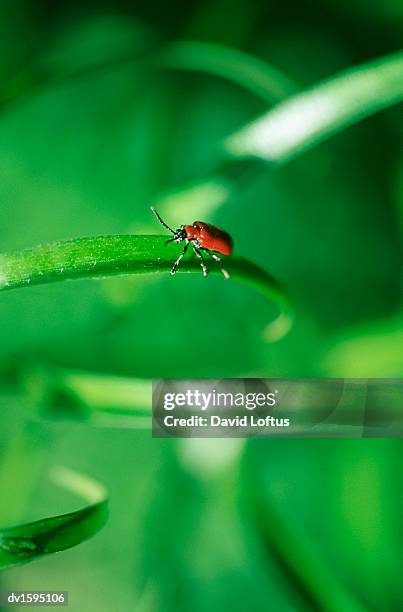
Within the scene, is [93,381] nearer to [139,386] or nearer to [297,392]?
[139,386]

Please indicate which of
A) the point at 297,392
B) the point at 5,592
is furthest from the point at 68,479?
the point at 297,392

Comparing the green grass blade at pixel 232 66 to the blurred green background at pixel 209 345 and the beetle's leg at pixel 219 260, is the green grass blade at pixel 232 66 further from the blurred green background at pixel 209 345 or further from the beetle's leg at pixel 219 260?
the beetle's leg at pixel 219 260

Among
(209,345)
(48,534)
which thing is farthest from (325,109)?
(48,534)

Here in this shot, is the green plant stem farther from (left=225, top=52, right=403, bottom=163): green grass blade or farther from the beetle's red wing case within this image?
(left=225, top=52, right=403, bottom=163): green grass blade

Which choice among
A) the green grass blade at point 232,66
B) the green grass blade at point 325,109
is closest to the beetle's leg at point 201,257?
the green grass blade at point 325,109

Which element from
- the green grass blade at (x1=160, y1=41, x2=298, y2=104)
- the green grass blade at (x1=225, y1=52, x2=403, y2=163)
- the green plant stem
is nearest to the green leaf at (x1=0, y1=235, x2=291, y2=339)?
the green plant stem

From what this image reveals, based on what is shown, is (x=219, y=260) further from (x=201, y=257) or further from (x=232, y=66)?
(x=232, y=66)

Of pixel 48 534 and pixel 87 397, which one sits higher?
pixel 87 397
